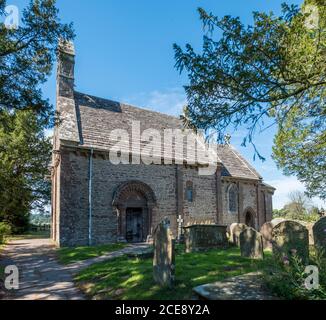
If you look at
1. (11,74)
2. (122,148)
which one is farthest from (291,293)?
(122,148)

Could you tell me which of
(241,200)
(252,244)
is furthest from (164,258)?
(241,200)

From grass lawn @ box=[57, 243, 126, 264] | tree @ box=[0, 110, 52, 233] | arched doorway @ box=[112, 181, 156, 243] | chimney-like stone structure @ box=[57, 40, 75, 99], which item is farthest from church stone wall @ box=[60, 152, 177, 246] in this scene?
tree @ box=[0, 110, 52, 233]

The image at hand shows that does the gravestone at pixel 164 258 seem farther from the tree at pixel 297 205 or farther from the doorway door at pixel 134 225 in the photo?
the tree at pixel 297 205

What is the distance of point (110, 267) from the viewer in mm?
9078

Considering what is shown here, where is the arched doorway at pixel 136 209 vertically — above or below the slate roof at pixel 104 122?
below

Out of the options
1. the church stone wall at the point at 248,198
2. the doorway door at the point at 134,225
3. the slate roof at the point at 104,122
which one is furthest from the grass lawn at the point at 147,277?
the church stone wall at the point at 248,198

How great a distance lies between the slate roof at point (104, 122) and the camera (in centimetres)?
1694

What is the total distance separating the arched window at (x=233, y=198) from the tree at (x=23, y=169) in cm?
1949

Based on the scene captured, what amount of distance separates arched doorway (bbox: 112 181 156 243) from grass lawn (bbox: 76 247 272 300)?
7.88 m

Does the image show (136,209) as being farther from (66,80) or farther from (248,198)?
(248,198)

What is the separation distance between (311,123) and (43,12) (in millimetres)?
11628

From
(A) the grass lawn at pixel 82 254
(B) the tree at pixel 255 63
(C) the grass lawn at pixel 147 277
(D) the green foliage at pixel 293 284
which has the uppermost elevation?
(B) the tree at pixel 255 63

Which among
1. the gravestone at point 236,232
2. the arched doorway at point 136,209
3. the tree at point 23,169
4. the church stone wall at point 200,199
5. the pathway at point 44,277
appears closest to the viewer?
the pathway at point 44,277

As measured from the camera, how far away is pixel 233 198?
2380 centimetres
